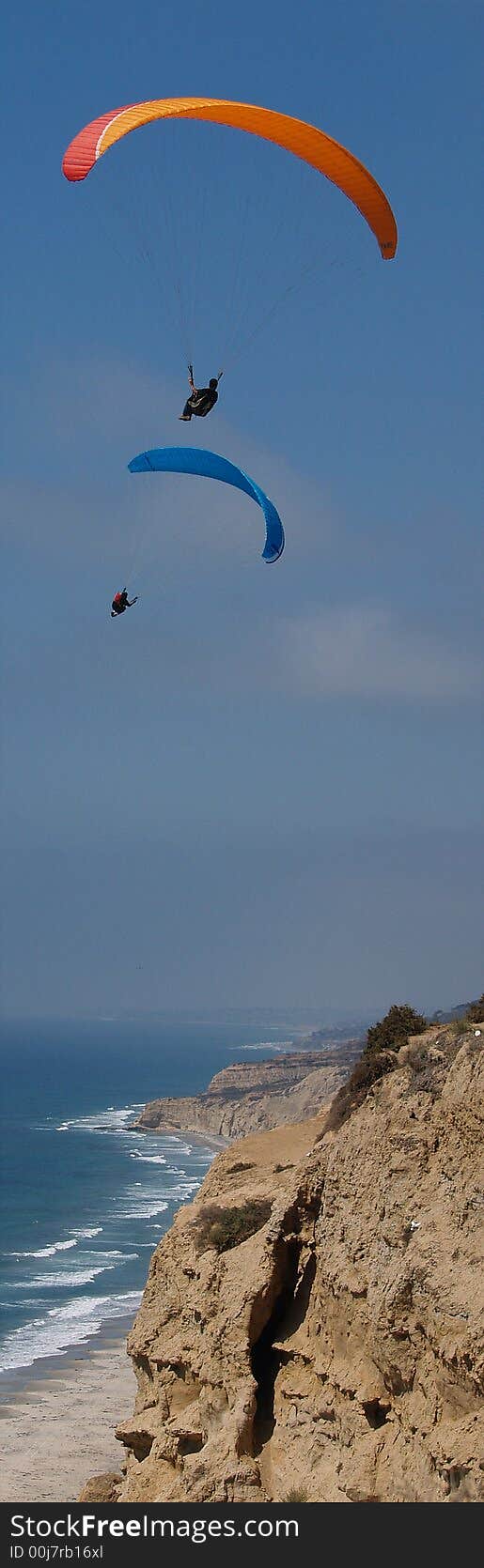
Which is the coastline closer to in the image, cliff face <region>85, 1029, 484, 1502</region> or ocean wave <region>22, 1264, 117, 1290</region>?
ocean wave <region>22, 1264, 117, 1290</region>

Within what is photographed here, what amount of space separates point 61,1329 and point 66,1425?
10.0m

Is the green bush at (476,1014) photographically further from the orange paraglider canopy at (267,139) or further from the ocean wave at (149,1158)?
the ocean wave at (149,1158)

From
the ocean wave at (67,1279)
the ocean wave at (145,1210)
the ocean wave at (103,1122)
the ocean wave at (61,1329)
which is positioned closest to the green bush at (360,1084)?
the ocean wave at (61,1329)

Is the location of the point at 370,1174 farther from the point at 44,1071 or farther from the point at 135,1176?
the point at 44,1071

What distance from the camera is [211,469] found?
76.1 ft

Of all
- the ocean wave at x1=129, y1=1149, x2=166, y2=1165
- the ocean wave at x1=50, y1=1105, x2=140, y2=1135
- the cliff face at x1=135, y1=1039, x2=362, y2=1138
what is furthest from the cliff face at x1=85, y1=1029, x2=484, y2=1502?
the ocean wave at x1=50, y1=1105, x2=140, y2=1135

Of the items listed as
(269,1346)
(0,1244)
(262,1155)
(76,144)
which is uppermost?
(76,144)

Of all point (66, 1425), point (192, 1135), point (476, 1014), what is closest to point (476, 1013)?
point (476, 1014)

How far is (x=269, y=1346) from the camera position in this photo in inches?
616

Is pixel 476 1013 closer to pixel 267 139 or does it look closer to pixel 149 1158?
pixel 267 139

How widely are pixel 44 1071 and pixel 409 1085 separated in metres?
169
